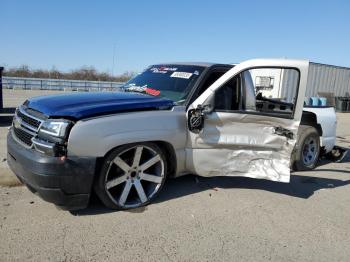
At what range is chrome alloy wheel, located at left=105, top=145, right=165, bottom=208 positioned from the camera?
4.22m

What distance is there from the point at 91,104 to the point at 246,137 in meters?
2.05

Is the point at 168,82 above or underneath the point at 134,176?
above

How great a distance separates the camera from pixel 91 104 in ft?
13.4

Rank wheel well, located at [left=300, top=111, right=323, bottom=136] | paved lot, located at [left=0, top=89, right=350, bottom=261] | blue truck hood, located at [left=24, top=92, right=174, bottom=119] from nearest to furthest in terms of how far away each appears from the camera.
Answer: paved lot, located at [left=0, top=89, right=350, bottom=261], blue truck hood, located at [left=24, top=92, right=174, bottom=119], wheel well, located at [left=300, top=111, right=323, bottom=136]

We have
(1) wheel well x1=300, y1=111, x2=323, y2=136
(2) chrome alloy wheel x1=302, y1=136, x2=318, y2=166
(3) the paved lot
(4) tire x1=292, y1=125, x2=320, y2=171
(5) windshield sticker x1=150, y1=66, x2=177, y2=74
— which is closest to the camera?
(3) the paved lot

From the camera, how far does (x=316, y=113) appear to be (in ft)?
23.3

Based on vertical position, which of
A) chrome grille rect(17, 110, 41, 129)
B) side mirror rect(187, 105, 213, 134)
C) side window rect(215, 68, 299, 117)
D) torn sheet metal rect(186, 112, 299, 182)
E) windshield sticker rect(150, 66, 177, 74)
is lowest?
torn sheet metal rect(186, 112, 299, 182)

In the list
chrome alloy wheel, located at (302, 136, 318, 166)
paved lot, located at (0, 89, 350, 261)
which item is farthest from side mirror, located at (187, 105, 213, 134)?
chrome alloy wheel, located at (302, 136, 318, 166)

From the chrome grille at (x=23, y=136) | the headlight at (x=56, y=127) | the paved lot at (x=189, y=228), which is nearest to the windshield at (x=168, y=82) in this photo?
the paved lot at (x=189, y=228)

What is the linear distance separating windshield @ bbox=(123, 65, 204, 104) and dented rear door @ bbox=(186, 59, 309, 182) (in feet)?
1.25

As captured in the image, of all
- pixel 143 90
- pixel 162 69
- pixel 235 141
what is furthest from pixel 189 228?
pixel 162 69

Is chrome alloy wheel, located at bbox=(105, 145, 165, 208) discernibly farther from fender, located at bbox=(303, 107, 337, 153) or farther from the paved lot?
fender, located at bbox=(303, 107, 337, 153)

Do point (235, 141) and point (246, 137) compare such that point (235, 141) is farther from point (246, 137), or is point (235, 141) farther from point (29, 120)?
point (29, 120)

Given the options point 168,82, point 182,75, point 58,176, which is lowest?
point 58,176
